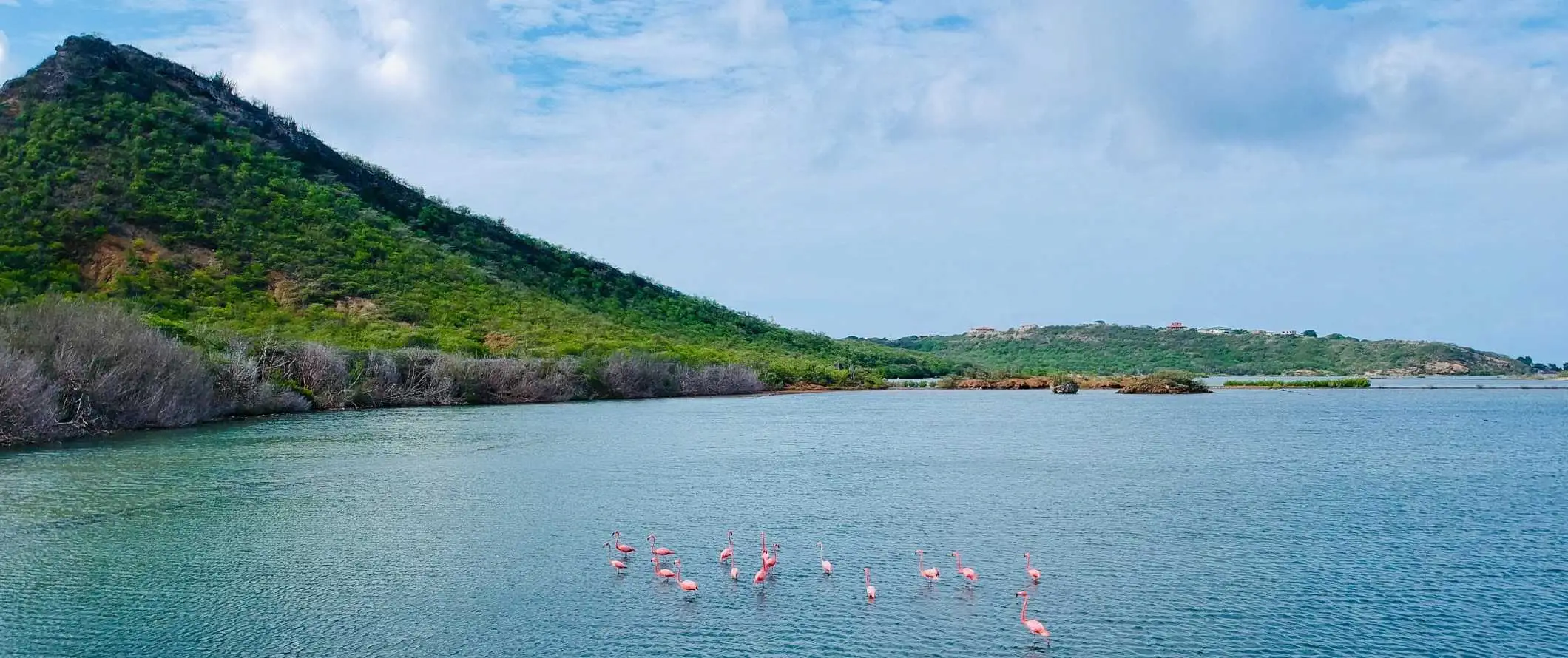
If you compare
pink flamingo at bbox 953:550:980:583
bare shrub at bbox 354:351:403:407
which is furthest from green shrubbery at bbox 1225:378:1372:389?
pink flamingo at bbox 953:550:980:583

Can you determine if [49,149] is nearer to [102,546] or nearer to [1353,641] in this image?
[102,546]

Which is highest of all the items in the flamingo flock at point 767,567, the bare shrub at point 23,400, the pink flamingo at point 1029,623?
the bare shrub at point 23,400

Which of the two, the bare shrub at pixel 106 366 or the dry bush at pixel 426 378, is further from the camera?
the dry bush at pixel 426 378

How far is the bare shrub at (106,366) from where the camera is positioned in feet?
126

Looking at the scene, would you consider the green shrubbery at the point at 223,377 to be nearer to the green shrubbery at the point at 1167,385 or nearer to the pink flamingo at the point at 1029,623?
the green shrubbery at the point at 1167,385

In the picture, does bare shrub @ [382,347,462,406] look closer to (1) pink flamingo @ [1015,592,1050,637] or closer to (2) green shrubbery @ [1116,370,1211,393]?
(2) green shrubbery @ [1116,370,1211,393]

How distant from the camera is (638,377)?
75.2 metres

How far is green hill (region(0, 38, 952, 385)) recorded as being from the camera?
72438 millimetres

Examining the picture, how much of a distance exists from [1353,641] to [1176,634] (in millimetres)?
2121

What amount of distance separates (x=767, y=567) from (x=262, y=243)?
76910 millimetres

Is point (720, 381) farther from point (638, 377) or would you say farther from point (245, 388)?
point (245, 388)

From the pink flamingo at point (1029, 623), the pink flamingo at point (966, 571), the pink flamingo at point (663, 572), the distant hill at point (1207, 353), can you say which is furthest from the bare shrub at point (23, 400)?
the distant hill at point (1207, 353)

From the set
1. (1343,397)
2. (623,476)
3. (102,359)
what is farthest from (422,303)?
(1343,397)

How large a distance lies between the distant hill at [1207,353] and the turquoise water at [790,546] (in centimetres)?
9192
